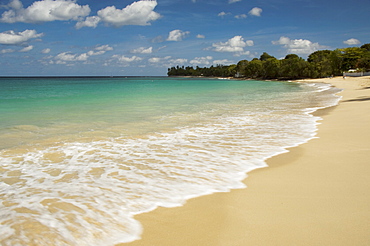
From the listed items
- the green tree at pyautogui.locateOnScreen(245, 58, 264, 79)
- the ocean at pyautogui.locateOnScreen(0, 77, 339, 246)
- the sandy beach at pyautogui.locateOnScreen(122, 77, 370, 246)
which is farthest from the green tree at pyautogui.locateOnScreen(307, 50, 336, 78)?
the sandy beach at pyautogui.locateOnScreen(122, 77, 370, 246)

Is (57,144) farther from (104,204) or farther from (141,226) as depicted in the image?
(141,226)

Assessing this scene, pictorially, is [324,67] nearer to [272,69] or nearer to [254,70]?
[272,69]

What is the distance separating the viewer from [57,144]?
7.50 m

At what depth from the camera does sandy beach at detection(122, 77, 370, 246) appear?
291 centimetres

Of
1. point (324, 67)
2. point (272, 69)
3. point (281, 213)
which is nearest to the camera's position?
point (281, 213)

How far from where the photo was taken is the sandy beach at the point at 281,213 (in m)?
2.91

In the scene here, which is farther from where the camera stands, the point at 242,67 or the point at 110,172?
the point at 242,67

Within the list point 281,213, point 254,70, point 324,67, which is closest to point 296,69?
point 324,67

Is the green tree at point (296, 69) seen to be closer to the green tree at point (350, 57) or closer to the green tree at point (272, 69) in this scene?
the green tree at point (272, 69)

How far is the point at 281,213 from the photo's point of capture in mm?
3416

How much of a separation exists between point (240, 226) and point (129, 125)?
827cm

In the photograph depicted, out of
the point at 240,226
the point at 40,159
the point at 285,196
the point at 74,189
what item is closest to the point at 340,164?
the point at 285,196

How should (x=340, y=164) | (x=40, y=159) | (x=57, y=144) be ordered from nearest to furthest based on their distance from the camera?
(x=340, y=164) < (x=40, y=159) < (x=57, y=144)

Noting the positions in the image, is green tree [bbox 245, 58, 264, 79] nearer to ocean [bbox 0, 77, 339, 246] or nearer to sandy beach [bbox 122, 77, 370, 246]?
ocean [bbox 0, 77, 339, 246]
